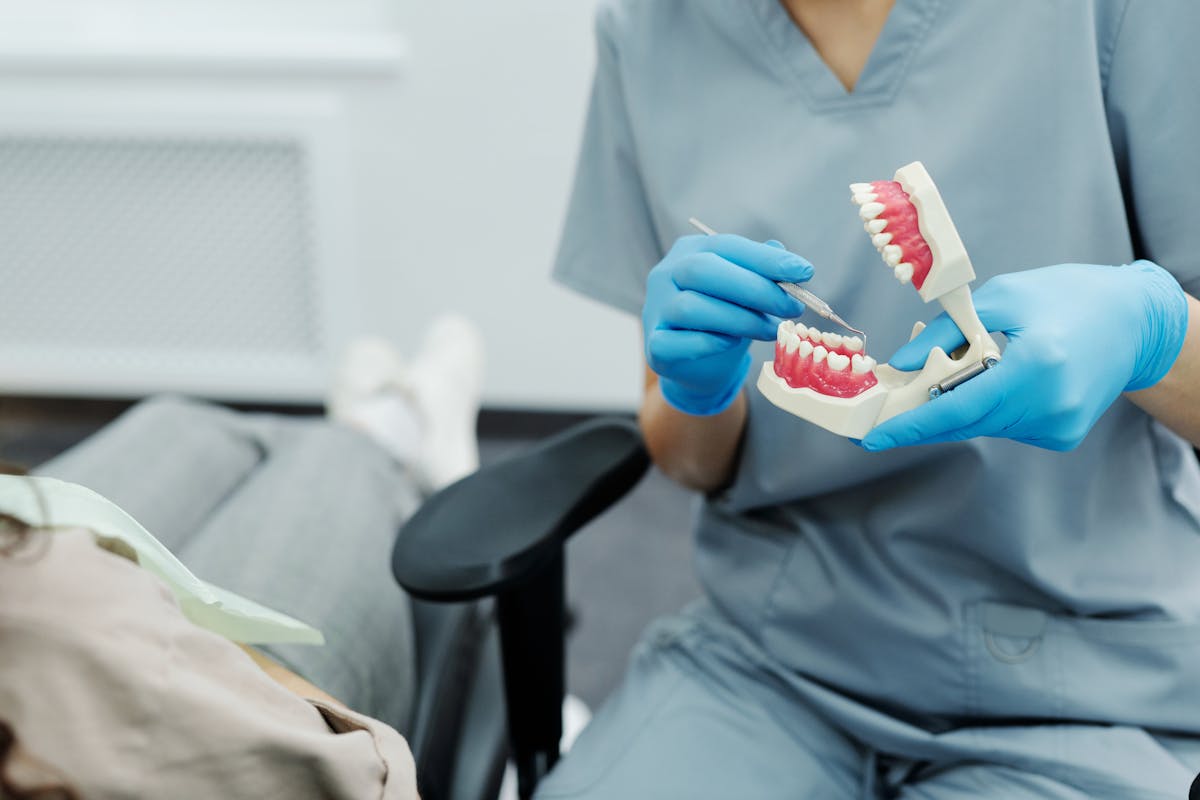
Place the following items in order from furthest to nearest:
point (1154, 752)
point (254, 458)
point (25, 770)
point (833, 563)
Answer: point (254, 458) < point (833, 563) < point (1154, 752) < point (25, 770)

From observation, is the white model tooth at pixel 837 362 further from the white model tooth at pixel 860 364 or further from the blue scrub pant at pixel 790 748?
the blue scrub pant at pixel 790 748

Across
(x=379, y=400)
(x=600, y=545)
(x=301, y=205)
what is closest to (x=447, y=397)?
(x=379, y=400)

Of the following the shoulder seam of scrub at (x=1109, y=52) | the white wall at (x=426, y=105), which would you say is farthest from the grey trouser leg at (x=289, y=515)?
the white wall at (x=426, y=105)

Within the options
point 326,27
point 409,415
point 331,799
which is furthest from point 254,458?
point 326,27

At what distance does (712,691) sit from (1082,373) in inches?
14.5

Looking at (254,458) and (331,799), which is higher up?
(331,799)

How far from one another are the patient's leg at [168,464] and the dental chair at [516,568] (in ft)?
0.91

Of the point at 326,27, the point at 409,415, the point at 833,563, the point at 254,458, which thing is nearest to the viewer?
the point at 833,563

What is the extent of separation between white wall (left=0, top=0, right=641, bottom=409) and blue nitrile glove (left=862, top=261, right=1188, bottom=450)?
1.27 metres

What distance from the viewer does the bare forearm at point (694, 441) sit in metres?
0.82

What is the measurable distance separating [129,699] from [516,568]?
0.27 m

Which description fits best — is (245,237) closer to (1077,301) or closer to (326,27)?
(326,27)

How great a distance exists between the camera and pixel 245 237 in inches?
74.0

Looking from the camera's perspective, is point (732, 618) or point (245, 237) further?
point (245, 237)
